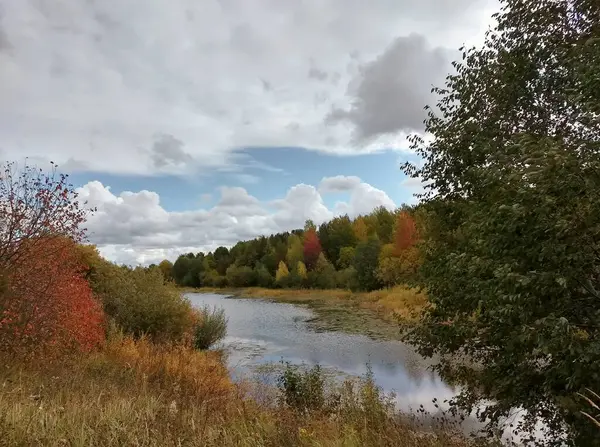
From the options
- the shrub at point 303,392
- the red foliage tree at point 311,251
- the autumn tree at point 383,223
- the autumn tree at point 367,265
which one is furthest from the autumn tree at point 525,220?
the red foliage tree at point 311,251

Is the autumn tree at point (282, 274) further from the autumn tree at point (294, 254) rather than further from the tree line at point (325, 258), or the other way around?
the autumn tree at point (294, 254)

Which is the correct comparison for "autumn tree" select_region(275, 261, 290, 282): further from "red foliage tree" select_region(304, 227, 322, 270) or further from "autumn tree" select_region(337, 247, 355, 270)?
"autumn tree" select_region(337, 247, 355, 270)

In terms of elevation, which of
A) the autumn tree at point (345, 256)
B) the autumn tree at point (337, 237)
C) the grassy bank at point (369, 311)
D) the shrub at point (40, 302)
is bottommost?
the grassy bank at point (369, 311)

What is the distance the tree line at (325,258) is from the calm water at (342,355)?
22.7 ft

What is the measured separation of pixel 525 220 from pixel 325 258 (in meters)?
78.6

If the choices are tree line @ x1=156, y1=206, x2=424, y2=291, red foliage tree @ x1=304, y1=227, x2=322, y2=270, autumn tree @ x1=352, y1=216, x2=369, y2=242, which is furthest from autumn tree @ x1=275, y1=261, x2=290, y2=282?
autumn tree @ x1=352, y1=216, x2=369, y2=242

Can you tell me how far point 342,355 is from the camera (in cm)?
2258

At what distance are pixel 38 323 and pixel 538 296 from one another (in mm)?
10745

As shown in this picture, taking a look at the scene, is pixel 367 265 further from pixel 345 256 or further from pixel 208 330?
pixel 208 330

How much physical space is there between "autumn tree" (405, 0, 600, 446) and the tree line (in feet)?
60.1

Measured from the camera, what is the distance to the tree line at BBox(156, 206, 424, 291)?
54.2m

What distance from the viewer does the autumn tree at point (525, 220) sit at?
6.04 m

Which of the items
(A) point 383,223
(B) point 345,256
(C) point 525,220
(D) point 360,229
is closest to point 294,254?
(D) point 360,229

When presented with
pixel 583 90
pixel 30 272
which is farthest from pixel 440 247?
pixel 30 272
